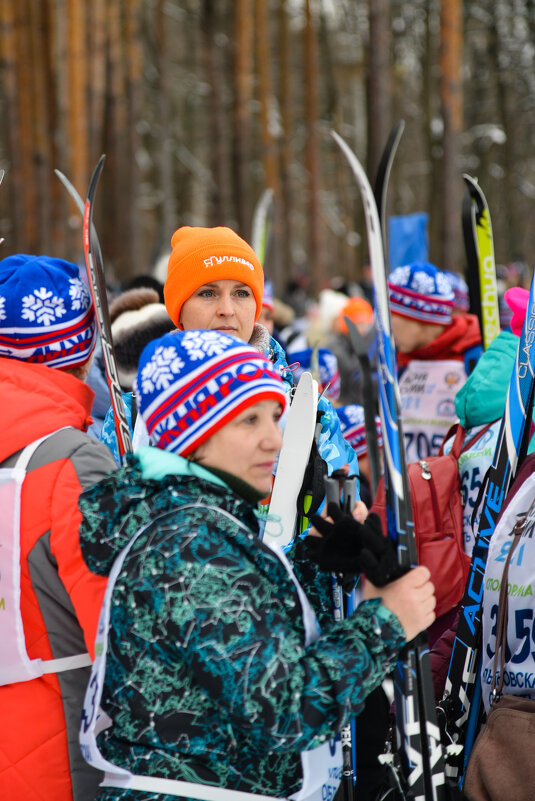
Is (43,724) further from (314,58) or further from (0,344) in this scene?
(314,58)

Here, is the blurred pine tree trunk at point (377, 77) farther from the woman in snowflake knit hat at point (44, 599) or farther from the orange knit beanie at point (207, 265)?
the woman in snowflake knit hat at point (44, 599)

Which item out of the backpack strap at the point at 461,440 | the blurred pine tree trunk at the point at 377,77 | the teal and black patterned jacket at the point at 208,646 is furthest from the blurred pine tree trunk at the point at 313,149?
the teal and black patterned jacket at the point at 208,646

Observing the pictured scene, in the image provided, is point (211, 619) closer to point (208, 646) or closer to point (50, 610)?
point (208, 646)

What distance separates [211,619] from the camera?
58.8 inches

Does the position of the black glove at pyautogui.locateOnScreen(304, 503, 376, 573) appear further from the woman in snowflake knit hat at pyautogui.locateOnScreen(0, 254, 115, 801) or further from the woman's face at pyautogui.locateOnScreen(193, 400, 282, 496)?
the woman in snowflake knit hat at pyautogui.locateOnScreen(0, 254, 115, 801)

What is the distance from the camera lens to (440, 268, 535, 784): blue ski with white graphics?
7.85 feet

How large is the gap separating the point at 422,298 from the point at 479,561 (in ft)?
7.85

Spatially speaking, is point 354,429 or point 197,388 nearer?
point 197,388

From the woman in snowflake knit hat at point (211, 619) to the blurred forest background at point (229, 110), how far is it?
896 centimetres

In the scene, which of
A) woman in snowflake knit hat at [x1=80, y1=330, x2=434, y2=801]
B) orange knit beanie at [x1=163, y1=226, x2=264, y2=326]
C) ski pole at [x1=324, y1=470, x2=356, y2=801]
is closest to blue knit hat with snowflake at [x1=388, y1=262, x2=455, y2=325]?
orange knit beanie at [x1=163, y1=226, x2=264, y2=326]

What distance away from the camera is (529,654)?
208cm

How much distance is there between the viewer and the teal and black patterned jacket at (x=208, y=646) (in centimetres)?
149

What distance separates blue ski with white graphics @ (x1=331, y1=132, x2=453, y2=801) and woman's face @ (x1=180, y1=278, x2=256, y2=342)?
87cm

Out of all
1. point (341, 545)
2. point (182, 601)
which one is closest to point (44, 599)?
point (182, 601)
